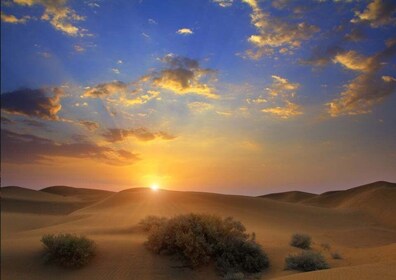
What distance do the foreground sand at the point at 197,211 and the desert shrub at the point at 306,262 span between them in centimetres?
45

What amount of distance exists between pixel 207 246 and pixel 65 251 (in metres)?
4.98

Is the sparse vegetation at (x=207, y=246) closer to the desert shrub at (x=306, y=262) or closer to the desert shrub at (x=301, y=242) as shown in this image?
the desert shrub at (x=306, y=262)

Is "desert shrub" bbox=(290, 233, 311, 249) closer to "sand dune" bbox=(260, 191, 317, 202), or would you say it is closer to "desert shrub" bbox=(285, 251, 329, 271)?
"desert shrub" bbox=(285, 251, 329, 271)

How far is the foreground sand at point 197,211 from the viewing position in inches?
502

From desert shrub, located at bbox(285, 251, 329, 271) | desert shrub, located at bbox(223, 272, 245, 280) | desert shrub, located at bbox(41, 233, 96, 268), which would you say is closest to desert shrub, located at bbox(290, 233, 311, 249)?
desert shrub, located at bbox(285, 251, 329, 271)

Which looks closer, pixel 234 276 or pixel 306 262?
pixel 234 276

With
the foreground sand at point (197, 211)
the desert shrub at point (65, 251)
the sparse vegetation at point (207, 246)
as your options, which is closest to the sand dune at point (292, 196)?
the foreground sand at point (197, 211)

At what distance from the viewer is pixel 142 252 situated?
50.4ft

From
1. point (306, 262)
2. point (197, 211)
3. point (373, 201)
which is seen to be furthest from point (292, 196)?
point (306, 262)

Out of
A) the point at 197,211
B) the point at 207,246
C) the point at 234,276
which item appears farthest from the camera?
Answer: the point at 197,211

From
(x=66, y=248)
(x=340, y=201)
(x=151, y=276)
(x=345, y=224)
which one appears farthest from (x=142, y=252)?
(x=340, y=201)

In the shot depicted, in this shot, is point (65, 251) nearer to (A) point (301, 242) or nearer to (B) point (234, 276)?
(B) point (234, 276)

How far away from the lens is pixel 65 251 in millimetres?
13219

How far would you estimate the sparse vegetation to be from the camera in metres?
15.0
